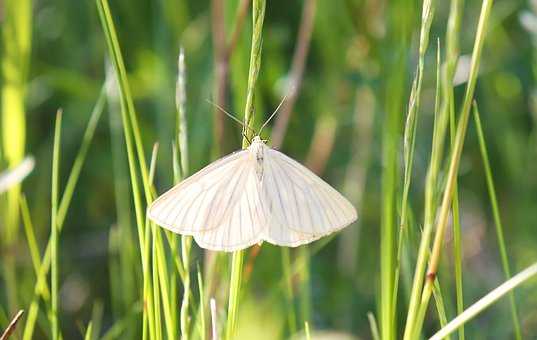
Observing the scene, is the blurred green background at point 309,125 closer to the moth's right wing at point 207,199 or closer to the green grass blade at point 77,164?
the green grass blade at point 77,164

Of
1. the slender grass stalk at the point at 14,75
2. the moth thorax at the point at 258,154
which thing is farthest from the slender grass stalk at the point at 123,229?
the moth thorax at the point at 258,154

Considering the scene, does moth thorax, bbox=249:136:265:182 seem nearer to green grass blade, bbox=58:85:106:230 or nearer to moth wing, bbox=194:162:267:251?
moth wing, bbox=194:162:267:251

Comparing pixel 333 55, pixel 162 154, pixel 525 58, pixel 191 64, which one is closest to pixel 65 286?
pixel 162 154

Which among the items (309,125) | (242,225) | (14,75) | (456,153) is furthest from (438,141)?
(309,125)

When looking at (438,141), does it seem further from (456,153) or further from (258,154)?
(258,154)

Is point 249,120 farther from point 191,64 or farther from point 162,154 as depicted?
point 191,64

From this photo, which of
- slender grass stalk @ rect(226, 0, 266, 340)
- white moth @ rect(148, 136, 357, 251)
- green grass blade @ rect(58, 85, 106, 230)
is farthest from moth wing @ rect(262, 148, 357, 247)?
green grass blade @ rect(58, 85, 106, 230)
